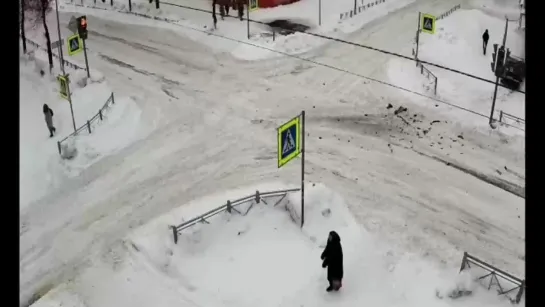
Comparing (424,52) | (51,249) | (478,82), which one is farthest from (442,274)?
(424,52)

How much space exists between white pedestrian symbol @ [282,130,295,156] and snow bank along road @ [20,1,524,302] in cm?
295

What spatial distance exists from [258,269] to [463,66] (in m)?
12.8

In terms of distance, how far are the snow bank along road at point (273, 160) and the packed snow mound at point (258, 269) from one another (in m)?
0.75

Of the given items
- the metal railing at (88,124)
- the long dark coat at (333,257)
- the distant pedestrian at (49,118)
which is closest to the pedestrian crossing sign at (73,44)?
the distant pedestrian at (49,118)

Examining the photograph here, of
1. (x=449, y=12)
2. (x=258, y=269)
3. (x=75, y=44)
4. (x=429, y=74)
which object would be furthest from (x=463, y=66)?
(x=258, y=269)

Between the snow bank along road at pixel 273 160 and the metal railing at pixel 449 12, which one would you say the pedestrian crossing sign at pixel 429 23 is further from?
the metal railing at pixel 449 12

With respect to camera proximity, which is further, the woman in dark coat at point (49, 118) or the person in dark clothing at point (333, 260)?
the woman in dark coat at point (49, 118)

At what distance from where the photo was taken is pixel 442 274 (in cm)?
1138

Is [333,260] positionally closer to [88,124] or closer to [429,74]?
[88,124]

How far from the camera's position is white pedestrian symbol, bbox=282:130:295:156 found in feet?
36.6

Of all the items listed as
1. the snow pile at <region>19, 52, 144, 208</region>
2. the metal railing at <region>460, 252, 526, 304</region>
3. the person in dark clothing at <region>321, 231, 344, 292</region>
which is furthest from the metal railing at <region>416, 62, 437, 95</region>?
the person in dark clothing at <region>321, 231, 344, 292</region>

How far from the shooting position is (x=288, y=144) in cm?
1123

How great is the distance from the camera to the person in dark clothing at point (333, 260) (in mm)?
10125
